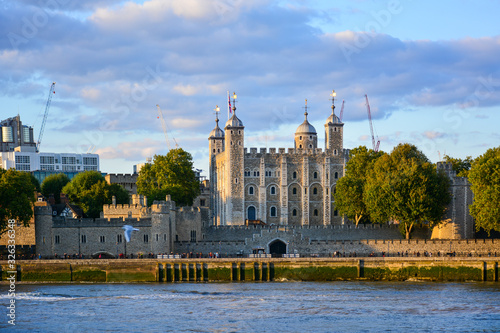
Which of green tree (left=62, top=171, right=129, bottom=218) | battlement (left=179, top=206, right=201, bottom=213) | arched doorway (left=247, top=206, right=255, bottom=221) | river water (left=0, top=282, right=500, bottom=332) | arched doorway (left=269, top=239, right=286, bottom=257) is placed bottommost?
river water (left=0, top=282, right=500, bottom=332)

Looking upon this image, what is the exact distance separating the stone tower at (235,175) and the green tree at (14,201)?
35846 mm

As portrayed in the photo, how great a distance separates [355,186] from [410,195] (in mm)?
11373

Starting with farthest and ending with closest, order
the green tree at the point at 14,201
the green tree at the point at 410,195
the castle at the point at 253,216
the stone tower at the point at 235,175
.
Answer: the stone tower at the point at 235,175, the green tree at the point at 410,195, the castle at the point at 253,216, the green tree at the point at 14,201

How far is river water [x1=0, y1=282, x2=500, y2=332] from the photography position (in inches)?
2030

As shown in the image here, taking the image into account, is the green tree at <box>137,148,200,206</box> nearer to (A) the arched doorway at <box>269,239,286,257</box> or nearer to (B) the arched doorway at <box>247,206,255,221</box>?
(B) the arched doorway at <box>247,206,255,221</box>

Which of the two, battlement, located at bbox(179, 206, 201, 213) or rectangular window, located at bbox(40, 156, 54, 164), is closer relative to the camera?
battlement, located at bbox(179, 206, 201, 213)

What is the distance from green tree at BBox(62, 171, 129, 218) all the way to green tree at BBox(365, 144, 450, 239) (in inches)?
1213

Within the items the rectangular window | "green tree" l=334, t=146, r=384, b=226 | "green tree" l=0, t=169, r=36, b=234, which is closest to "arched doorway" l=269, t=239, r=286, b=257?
"green tree" l=334, t=146, r=384, b=226

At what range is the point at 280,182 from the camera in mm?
109500

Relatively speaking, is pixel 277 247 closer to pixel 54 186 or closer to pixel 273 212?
pixel 273 212

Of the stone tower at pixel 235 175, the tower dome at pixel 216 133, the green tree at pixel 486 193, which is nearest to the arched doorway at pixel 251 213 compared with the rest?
the stone tower at pixel 235 175

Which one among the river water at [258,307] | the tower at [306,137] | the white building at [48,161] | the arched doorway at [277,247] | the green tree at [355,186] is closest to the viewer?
the river water at [258,307]

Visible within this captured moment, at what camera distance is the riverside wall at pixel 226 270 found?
7212cm

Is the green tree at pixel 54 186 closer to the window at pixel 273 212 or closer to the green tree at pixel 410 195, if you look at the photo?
the window at pixel 273 212
